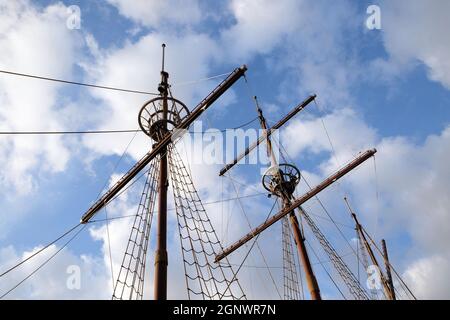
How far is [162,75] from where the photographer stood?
17.6m

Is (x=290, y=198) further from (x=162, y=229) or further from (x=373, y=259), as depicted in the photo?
(x=162, y=229)

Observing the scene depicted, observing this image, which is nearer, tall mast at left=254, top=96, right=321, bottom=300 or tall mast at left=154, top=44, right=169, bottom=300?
tall mast at left=154, top=44, right=169, bottom=300

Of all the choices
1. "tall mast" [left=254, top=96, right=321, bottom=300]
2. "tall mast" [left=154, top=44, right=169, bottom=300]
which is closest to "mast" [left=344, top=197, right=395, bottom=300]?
"tall mast" [left=254, top=96, right=321, bottom=300]

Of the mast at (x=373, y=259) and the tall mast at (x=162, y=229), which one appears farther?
the mast at (x=373, y=259)

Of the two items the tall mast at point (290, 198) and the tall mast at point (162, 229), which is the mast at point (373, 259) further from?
the tall mast at point (162, 229)

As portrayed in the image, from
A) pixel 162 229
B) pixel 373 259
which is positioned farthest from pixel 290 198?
pixel 162 229

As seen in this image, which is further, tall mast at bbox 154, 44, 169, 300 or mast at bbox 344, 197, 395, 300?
mast at bbox 344, 197, 395, 300

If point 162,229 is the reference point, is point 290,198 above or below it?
above

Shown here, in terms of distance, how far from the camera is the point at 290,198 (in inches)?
1017

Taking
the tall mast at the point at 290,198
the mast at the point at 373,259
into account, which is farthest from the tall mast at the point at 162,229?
the mast at the point at 373,259

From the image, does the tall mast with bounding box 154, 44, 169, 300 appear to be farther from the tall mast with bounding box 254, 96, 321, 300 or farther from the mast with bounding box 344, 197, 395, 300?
the mast with bounding box 344, 197, 395, 300

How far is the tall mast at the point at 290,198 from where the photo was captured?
775 inches

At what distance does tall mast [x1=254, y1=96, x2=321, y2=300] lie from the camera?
64.6 feet
